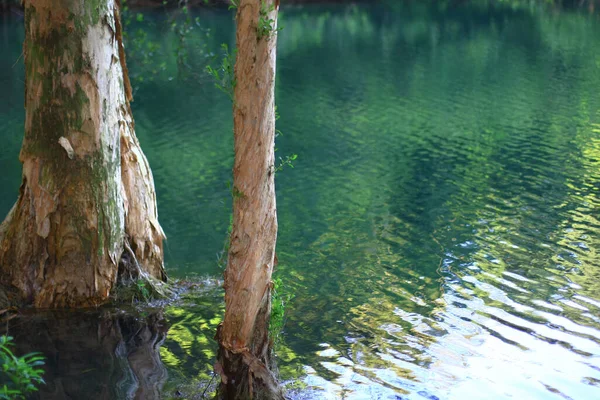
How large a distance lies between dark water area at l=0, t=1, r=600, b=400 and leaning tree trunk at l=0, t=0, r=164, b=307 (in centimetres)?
41

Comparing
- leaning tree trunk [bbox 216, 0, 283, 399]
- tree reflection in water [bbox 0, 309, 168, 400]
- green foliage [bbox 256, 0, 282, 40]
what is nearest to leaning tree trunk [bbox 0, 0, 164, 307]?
tree reflection in water [bbox 0, 309, 168, 400]

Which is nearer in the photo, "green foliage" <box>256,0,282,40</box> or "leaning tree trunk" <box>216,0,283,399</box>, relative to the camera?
"green foliage" <box>256,0,282,40</box>

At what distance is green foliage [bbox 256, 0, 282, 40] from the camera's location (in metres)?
5.27

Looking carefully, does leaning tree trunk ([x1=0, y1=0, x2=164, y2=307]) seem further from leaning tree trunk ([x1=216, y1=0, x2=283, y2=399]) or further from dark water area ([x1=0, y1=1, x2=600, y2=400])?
leaning tree trunk ([x1=216, y1=0, x2=283, y2=399])

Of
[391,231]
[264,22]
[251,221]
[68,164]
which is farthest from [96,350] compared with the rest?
[391,231]

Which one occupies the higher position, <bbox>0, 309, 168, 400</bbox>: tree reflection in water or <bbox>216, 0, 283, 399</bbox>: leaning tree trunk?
<bbox>216, 0, 283, 399</bbox>: leaning tree trunk

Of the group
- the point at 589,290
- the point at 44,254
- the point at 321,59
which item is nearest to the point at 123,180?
the point at 44,254

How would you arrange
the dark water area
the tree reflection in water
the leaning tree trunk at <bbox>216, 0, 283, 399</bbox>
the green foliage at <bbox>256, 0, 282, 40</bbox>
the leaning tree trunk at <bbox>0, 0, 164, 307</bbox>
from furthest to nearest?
the leaning tree trunk at <bbox>0, 0, 164, 307</bbox>, the dark water area, the tree reflection in water, the leaning tree trunk at <bbox>216, 0, 283, 399</bbox>, the green foliage at <bbox>256, 0, 282, 40</bbox>

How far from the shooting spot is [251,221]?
5621 mm

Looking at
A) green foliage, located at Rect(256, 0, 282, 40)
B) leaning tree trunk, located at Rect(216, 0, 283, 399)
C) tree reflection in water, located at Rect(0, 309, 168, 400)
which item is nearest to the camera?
green foliage, located at Rect(256, 0, 282, 40)

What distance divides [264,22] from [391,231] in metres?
6.62

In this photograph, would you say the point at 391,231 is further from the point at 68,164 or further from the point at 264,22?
the point at 264,22

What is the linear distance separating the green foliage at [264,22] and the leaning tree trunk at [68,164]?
2.85 metres

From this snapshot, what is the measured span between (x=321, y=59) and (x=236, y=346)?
82.6 feet
